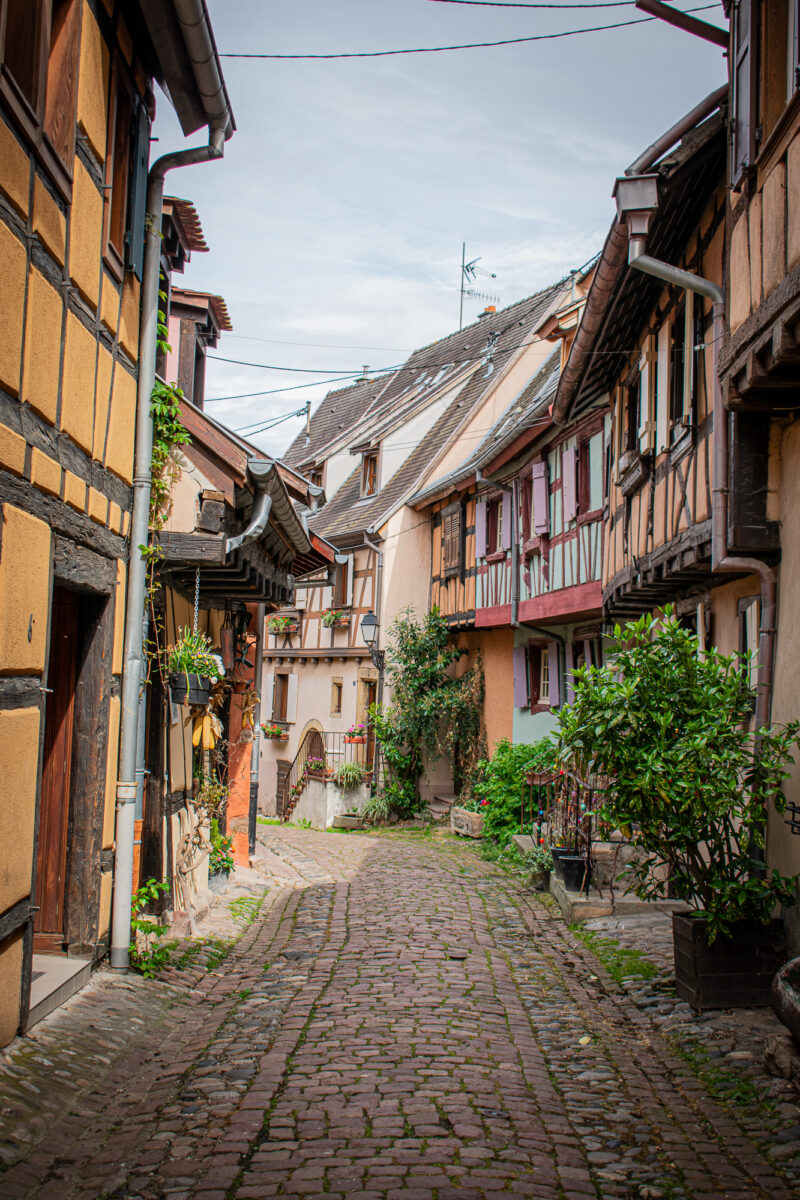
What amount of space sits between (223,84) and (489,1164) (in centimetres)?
596

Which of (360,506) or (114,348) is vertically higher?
(360,506)

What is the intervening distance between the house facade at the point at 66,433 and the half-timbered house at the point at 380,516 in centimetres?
1245

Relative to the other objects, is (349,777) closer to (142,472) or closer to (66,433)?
(142,472)

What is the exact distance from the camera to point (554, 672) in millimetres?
15383

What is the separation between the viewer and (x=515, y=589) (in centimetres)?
1558

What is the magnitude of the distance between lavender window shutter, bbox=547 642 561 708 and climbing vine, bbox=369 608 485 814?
2.97 m

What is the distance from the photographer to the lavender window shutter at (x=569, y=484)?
13.4 meters

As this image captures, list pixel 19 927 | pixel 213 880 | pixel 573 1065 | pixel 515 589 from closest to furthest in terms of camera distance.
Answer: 1. pixel 19 927
2. pixel 573 1065
3. pixel 213 880
4. pixel 515 589

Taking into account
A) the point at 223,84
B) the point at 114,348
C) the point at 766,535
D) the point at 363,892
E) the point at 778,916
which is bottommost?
the point at 363,892

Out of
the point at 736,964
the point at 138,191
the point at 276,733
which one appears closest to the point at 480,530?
the point at 276,733

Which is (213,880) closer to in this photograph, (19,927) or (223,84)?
(19,927)

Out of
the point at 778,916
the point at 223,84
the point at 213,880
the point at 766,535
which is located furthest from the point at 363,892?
the point at 223,84

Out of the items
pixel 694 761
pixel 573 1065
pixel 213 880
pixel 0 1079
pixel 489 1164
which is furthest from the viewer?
pixel 213 880

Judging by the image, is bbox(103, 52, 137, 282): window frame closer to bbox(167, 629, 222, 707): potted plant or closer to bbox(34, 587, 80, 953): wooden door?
bbox(34, 587, 80, 953): wooden door
